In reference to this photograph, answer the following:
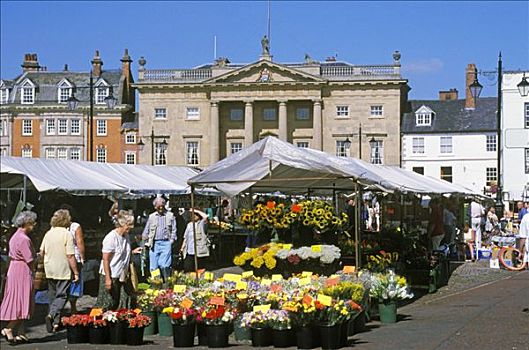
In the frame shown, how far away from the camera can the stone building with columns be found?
86.1 m

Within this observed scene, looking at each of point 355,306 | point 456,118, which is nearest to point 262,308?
point 355,306

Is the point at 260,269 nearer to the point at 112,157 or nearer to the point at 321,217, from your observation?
the point at 321,217

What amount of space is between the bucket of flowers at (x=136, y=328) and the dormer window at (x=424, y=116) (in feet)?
241

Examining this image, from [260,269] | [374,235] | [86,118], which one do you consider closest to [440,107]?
[86,118]

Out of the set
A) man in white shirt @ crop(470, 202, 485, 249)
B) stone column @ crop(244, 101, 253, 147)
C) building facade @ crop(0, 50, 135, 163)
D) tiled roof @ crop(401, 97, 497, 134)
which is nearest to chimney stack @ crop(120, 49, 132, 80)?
building facade @ crop(0, 50, 135, 163)

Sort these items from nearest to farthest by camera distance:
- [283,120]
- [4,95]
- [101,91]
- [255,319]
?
[255,319] < [283,120] < [101,91] < [4,95]

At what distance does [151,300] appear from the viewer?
43.8 ft

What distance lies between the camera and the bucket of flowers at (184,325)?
1230cm

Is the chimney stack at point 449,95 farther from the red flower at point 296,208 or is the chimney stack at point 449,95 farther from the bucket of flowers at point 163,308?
the bucket of flowers at point 163,308

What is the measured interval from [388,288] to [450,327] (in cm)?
134

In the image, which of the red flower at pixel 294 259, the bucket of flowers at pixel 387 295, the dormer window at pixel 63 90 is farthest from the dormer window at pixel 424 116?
the bucket of flowers at pixel 387 295

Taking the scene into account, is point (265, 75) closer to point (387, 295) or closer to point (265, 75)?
point (265, 75)

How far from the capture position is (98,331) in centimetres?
1230

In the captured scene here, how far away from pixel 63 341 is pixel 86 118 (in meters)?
79.2
